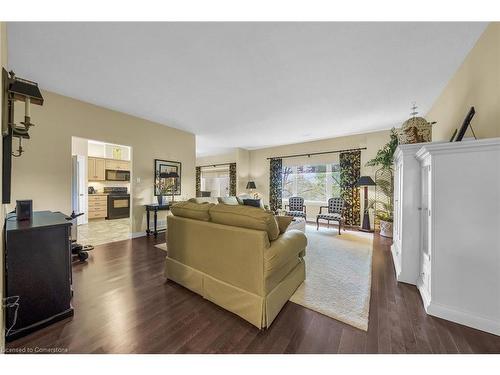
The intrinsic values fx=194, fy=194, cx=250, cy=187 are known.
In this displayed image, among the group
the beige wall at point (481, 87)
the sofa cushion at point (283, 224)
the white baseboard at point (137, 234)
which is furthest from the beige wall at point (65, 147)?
the beige wall at point (481, 87)

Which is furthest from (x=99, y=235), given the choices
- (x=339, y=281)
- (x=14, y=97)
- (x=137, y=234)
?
(x=339, y=281)

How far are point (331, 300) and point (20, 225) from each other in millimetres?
2729

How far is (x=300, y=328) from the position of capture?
1511 mm

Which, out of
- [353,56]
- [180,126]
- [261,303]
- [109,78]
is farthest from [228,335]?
[180,126]

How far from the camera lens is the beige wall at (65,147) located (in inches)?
116

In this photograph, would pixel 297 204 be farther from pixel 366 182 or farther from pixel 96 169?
pixel 96 169

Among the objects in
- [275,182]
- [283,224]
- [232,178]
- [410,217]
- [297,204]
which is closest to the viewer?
[283,224]

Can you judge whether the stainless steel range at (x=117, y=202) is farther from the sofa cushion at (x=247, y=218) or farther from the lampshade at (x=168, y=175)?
the sofa cushion at (x=247, y=218)

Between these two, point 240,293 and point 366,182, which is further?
point 366,182

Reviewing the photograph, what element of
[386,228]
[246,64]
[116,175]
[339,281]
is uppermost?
[246,64]

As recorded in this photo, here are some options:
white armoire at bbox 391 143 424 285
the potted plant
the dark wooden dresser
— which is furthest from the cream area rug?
the dark wooden dresser

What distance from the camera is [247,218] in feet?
5.41

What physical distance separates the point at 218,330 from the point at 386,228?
169 inches
